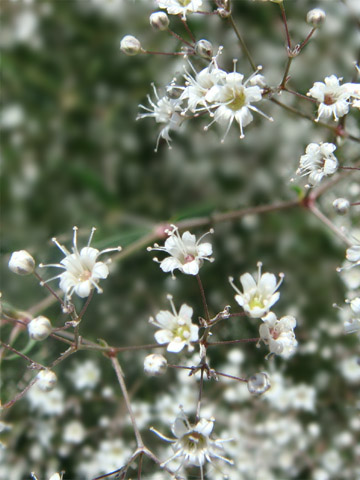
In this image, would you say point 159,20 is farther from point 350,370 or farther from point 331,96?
point 350,370

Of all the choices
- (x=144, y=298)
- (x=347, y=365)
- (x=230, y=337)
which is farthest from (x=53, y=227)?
(x=347, y=365)

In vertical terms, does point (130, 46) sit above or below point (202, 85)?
above

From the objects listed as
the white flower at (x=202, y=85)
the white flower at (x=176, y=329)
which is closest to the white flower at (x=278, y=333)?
the white flower at (x=176, y=329)

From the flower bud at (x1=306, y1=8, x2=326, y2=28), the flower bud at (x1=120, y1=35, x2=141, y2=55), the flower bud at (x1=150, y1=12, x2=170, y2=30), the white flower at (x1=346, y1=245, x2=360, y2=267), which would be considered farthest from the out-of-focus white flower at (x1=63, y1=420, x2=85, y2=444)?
the flower bud at (x1=306, y1=8, x2=326, y2=28)

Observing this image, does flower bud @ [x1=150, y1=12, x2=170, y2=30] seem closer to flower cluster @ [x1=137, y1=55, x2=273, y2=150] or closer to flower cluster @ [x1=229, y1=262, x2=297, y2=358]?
flower cluster @ [x1=137, y1=55, x2=273, y2=150]

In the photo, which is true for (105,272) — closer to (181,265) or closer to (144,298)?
(181,265)

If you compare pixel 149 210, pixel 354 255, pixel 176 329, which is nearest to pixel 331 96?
pixel 354 255
